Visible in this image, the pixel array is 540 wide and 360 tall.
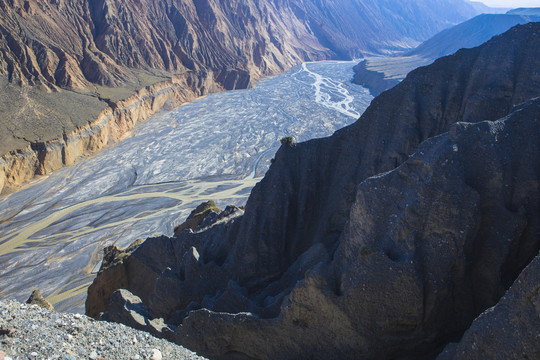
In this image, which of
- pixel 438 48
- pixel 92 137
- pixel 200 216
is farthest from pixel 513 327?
pixel 438 48

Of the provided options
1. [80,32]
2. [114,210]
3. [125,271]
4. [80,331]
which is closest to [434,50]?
[80,32]

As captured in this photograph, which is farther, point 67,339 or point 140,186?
point 140,186

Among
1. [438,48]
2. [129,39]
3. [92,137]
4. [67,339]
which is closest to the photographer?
[67,339]

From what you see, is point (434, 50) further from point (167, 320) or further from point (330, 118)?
point (167, 320)

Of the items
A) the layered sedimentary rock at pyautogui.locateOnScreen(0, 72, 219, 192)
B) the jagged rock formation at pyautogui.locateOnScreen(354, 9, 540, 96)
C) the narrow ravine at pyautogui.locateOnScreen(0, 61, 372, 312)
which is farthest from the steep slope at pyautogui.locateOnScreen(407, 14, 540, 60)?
the layered sedimentary rock at pyautogui.locateOnScreen(0, 72, 219, 192)

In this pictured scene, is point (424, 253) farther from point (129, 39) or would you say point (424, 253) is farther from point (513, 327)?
point (129, 39)

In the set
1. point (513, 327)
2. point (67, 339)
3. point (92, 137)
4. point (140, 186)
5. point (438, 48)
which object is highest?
point (438, 48)

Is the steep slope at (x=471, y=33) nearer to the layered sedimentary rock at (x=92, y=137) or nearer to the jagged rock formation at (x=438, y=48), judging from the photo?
the jagged rock formation at (x=438, y=48)

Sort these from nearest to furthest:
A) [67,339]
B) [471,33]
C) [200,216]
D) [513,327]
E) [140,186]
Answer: [513,327]
[67,339]
[200,216]
[140,186]
[471,33]
